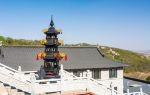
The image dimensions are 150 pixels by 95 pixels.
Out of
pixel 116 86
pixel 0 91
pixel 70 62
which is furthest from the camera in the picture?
pixel 116 86

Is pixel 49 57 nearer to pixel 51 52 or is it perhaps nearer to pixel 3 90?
pixel 51 52

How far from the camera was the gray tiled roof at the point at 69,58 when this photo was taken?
36.8 meters

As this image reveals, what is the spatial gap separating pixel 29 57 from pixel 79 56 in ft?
25.6

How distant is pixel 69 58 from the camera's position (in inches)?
1572

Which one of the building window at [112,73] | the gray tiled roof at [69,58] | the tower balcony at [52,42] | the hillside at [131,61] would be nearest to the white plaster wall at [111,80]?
the building window at [112,73]

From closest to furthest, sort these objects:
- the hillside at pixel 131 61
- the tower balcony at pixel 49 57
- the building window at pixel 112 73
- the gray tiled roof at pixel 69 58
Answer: the tower balcony at pixel 49 57, the gray tiled roof at pixel 69 58, the building window at pixel 112 73, the hillside at pixel 131 61

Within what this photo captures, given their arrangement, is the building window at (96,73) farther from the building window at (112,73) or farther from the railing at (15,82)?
the railing at (15,82)

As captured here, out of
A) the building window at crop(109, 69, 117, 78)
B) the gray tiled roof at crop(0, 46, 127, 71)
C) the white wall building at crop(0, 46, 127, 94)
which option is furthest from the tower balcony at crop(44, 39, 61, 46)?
the building window at crop(109, 69, 117, 78)

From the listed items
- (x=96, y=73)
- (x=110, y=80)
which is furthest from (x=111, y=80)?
(x=96, y=73)

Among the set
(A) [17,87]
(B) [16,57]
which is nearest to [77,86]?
(A) [17,87]

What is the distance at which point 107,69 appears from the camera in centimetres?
4072

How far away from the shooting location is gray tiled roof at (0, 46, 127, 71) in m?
36.8

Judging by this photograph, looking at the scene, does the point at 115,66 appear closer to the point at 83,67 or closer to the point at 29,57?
the point at 83,67

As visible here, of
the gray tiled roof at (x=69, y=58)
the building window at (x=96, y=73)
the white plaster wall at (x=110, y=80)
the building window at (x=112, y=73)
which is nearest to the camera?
the gray tiled roof at (x=69, y=58)
